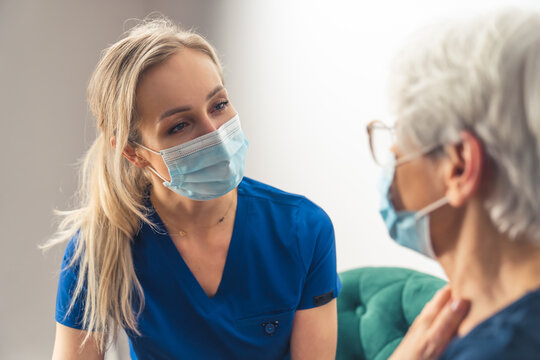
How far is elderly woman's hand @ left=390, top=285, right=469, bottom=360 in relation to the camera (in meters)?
0.80

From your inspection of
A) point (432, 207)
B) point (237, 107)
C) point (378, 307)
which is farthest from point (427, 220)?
point (237, 107)

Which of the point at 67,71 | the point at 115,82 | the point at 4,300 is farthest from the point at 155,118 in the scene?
the point at 4,300

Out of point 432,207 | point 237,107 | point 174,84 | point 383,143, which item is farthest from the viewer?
point 237,107

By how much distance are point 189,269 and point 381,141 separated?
699 mm

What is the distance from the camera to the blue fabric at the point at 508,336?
2.07ft

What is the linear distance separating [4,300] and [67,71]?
116 cm

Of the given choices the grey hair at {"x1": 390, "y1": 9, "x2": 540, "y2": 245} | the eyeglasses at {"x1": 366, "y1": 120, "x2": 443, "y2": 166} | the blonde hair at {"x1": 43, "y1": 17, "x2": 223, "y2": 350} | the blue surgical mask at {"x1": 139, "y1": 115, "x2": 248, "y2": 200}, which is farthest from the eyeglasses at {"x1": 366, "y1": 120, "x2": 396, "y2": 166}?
the blonde hair at {"x1": 43, "y1": 17, "x2": 223, "y2": 350}

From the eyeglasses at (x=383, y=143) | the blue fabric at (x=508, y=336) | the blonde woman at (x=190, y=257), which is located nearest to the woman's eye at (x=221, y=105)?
the blonde woman at (x=190, y=257)

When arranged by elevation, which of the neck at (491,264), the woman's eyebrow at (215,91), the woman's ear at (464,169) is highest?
the woman's eyebrow at (215,91)

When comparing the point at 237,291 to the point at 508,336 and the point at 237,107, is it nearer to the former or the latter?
the point at 508,336

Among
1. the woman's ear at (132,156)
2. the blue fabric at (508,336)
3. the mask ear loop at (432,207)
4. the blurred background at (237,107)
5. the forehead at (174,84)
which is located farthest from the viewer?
the blurred background at (237,107)

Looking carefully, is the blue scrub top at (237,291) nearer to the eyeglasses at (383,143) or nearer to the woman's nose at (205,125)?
the woman's nose at (205,125)

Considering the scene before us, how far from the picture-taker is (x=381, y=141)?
880 mm

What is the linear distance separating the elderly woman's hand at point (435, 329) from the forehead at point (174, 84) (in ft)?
2.27
